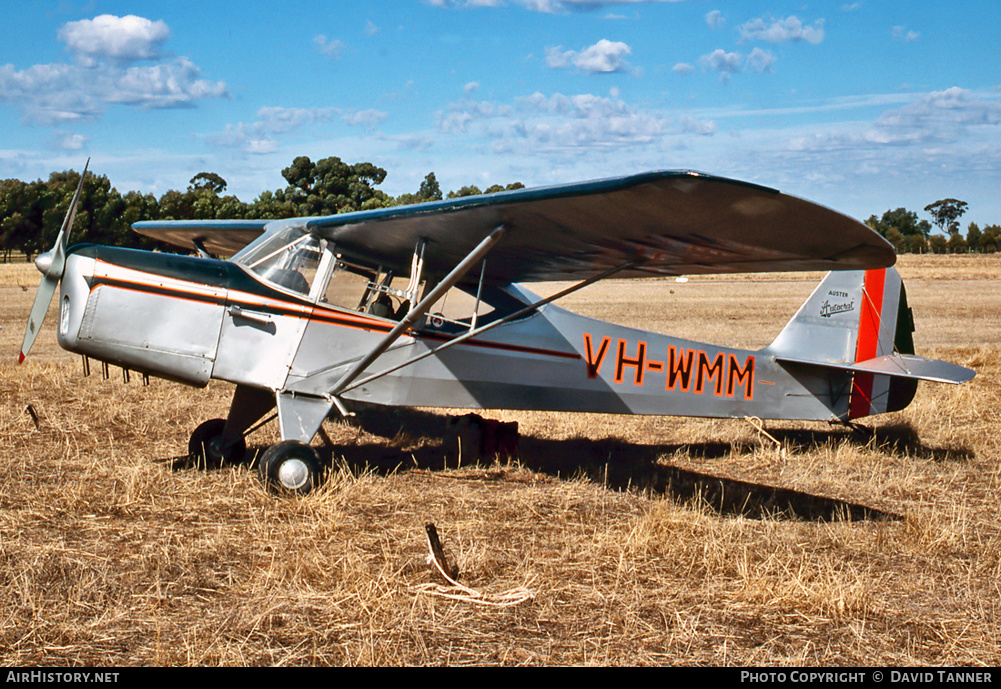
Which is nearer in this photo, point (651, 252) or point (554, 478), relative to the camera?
point (651, 252)

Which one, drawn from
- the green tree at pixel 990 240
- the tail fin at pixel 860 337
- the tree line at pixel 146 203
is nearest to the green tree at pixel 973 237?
the green tree at pixel 990 240

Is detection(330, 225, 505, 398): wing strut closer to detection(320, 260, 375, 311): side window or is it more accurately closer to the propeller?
detection(320, 260, 375, 311): side window

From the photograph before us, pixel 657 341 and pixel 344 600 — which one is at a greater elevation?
pixel 657 341

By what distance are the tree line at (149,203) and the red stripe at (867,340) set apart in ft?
143

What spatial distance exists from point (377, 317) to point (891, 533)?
411 cm

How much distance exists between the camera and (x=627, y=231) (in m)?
5.29

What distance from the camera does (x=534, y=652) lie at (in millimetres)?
3629

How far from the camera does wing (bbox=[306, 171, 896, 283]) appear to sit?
14.4ft

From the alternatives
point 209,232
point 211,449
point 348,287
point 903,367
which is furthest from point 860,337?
point 209,232

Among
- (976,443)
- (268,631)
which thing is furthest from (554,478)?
(976,443)

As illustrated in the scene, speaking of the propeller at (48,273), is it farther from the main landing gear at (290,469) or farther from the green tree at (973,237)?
the green tree at (973,237)

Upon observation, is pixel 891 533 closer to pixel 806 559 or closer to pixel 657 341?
pixel 806 559

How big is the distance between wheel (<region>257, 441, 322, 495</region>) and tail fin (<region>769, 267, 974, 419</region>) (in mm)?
4762

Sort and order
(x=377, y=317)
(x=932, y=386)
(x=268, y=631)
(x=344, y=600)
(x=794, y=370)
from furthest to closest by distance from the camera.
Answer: (x=932, y=386) → (x=794, y=370) → (x=377, y=317) → (x=344, y=600) → (x=268, y=631)
